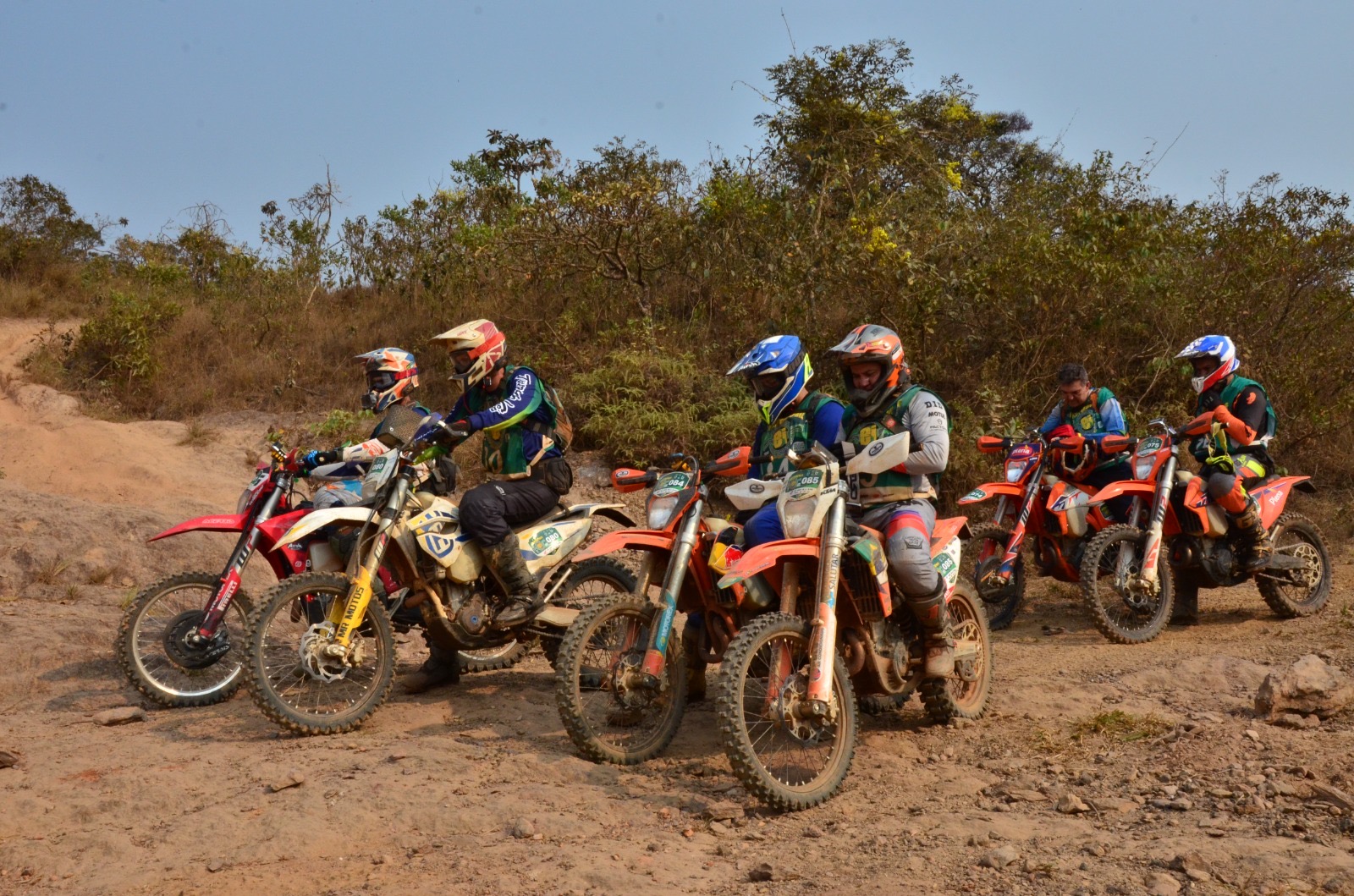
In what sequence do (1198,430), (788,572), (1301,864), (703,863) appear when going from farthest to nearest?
(1198,430) < (788,572) < (703,863) < (1301,864)

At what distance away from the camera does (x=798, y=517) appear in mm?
5352

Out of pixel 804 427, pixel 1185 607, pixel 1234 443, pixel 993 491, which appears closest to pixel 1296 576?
pixel 1185 607

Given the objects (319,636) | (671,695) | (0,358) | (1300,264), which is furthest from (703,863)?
(0,358)

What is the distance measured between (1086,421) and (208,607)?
639cm

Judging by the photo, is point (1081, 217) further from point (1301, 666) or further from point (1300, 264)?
point (1301, 666)

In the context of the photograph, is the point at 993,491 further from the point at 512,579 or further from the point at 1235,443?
the point at 512,579

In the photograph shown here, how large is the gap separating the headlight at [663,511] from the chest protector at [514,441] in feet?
5.72

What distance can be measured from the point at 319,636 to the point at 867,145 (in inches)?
454

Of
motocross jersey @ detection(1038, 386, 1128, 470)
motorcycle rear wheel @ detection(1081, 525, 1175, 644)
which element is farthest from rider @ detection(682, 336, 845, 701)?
motocross jersey @ detection(1038, 386, 1128, 470)

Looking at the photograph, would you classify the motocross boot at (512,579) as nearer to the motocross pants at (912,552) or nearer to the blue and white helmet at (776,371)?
the blue and white helmet at (776,371)

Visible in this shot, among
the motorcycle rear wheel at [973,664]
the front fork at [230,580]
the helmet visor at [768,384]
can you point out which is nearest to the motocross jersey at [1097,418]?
the motorcycle rear wheel at [973,664]

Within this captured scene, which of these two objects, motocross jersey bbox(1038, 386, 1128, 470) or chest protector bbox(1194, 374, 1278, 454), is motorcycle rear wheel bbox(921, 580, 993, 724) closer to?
motocross jersey bbox(1038, 386, 1128, 470)

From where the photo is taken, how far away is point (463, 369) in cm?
739

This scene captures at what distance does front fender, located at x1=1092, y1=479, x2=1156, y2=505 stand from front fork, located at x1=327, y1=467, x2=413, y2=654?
499 centimetres
